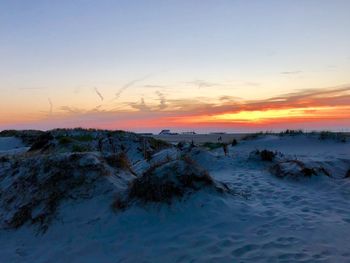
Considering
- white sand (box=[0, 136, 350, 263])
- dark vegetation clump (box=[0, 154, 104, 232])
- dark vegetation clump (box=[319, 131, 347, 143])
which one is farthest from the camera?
dark vegetation clump (box=[319, 131, 347, 143])

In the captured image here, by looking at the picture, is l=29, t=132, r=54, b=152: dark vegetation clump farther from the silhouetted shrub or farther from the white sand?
the silhouetted shrub

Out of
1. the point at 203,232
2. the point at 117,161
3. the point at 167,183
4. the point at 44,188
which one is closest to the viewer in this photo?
the point at 203,232

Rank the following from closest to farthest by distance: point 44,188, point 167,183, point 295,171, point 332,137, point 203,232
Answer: point 203,232
point 167,183
point 44,188
point 295,171
point 332,137

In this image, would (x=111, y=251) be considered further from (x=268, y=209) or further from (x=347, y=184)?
(x=347, y=184)

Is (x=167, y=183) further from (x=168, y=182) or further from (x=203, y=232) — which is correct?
(x=203, y=232)

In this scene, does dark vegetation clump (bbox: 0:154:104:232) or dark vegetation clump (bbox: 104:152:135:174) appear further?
dark vegetation clump (bbox: 104:152:135:174)

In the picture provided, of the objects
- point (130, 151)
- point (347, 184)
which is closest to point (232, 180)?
point (347, 184)

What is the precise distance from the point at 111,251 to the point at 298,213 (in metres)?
4.64

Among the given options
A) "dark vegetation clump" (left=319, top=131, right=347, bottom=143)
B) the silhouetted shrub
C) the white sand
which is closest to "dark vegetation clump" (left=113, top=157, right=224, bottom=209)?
the silhouetted shrub

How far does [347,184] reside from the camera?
13062 mm

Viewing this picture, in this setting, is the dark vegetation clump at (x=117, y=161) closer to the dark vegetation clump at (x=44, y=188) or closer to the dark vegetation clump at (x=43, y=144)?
the dark vegetation clump at (x=44, y=188)

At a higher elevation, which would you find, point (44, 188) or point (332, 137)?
point (332, 137)

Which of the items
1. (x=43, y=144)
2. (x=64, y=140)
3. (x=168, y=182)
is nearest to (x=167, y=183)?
(x=168, y=182)

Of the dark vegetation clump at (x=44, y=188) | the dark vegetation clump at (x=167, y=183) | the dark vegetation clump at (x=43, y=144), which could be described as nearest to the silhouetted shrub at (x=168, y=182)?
the dark vegetation clump at (x=167, y=183)
